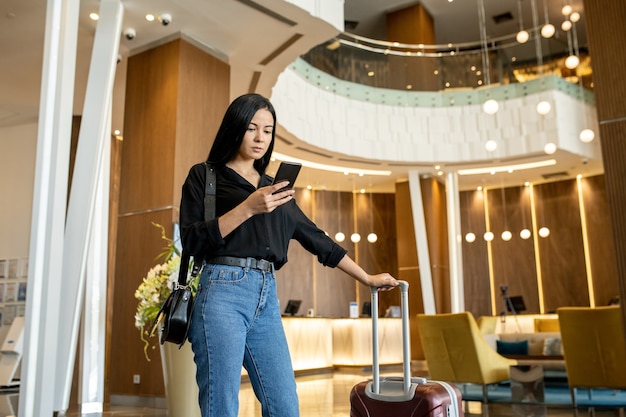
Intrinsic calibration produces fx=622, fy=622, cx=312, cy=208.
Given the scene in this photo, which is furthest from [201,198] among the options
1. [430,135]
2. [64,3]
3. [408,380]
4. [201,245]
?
[430,135]

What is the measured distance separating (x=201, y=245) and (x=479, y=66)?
11.8 m

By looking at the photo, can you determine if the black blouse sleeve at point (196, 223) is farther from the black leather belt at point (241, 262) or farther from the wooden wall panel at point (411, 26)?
the wooden wall panel at point (411, 26)

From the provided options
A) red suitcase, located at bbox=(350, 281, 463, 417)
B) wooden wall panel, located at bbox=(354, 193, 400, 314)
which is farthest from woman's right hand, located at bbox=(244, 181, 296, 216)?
wooden wall panel, located at bbox=(354, 193, 400, 314)

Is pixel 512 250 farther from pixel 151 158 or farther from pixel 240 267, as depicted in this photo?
pixel 240 267

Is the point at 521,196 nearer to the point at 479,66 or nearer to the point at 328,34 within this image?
the point at 479,66

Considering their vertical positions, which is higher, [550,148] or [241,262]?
[550,148]

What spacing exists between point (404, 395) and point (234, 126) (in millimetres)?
1128

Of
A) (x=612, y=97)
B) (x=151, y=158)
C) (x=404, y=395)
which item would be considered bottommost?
(x=404, y=395)

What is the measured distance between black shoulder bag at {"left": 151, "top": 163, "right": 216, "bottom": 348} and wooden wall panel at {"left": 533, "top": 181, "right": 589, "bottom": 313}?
13494mm

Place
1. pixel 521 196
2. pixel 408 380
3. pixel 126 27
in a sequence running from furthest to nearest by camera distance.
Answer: pixel 521 196 → pixel 126 27 → pixel 408 380

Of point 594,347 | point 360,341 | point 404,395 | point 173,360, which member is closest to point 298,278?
point 360,341

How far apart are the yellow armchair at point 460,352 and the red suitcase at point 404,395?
13.7 ft

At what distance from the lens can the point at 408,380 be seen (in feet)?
7.25

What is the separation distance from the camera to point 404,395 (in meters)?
2.20
